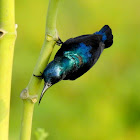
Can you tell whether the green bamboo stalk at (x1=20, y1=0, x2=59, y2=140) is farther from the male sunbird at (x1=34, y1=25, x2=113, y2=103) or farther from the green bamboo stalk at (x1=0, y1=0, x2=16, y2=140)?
the male sunbird at (x1=34, y1=25, x2=113, y2=103)

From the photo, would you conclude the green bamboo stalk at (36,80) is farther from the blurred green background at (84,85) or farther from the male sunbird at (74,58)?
the blurred green background at (84,85)

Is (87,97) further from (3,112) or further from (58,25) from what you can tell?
(3,112)

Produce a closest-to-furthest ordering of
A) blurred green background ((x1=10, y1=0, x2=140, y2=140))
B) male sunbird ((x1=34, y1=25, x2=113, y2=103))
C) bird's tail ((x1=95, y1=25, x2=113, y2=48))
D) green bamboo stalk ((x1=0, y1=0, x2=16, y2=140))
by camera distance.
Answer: green bamboo stalk ((x1=0, y1=0, x2=16, y2=140)) → male sunbird ((x1=34, y1=25, x2=113, y2=103)) → bird's tail ((x1=95, y1=25, x2=113, y2=48)) → blurred green background ((x1=10, y1=0, x2=140, y2=140))

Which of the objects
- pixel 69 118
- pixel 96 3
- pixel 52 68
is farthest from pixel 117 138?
pixel 52 68

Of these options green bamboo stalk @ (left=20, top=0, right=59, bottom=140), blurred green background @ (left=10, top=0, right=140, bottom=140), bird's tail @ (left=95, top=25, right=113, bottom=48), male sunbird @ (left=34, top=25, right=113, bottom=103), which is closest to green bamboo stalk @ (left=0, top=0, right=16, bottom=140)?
green bamboo stalk @ (left=20, top=0, right=59, bottom=140)

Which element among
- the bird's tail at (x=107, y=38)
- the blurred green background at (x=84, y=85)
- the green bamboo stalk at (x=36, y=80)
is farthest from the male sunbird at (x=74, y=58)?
the blurred green background at (x=84, y=85)

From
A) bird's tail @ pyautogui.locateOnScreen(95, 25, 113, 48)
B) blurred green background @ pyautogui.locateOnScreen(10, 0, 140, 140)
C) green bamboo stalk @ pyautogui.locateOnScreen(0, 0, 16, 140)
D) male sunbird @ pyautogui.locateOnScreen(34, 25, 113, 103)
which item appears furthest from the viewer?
blurred green background @ pyautogui.locateOnScreen(10, 0, 140, 140)
